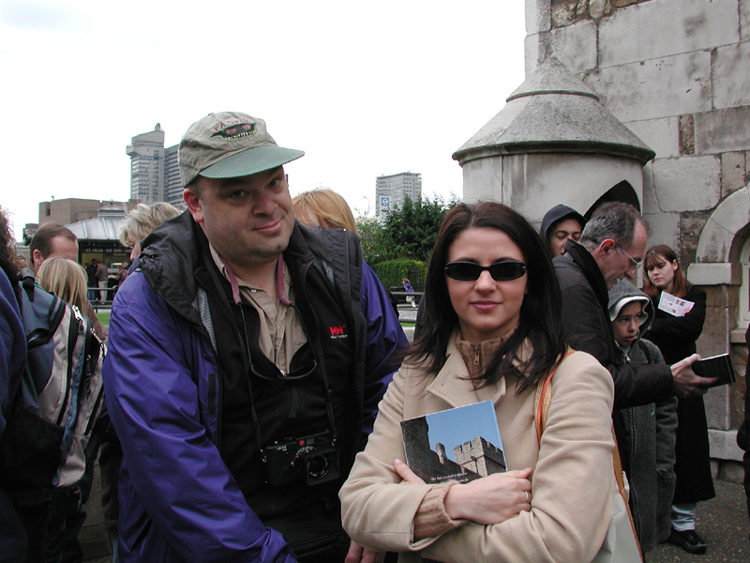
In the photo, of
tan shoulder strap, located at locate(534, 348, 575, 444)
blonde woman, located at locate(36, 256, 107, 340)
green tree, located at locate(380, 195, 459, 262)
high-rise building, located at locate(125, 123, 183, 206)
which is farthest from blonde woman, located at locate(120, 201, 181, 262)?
high-rise building, located at locate(125, 123, 183, 206)

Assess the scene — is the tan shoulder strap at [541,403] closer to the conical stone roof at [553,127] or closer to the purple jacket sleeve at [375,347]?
the purple jacket sleeve at [375,347]

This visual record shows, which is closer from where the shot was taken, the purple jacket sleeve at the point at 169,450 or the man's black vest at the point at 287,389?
the purple jacket sleeve at the point at 169,450

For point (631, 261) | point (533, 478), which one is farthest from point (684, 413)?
point (533, 478)

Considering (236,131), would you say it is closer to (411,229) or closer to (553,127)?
(553,127)

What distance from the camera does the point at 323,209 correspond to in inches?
139

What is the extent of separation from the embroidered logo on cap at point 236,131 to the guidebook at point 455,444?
1.07 meters

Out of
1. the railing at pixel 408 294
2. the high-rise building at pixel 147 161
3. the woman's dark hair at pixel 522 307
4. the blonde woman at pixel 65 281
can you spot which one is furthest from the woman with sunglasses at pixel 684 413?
the high-rise building at pixel 147 161

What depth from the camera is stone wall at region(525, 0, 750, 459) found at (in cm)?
514

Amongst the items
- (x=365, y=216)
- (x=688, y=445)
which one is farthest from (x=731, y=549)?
(x=365, y=216)

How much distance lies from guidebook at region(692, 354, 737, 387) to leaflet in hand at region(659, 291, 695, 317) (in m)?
1.91

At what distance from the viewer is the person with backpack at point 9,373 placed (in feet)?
5.90

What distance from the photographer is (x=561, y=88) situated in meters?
5.15

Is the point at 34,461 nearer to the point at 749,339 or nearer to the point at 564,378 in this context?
the point at 564,378

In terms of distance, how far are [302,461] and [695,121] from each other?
16.9 feet
